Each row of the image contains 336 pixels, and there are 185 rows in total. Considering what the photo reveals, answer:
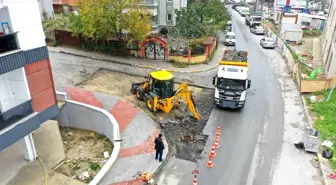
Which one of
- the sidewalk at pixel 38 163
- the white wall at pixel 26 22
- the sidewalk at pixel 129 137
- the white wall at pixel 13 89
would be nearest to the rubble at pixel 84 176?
the sidewalk at pixel 38 163

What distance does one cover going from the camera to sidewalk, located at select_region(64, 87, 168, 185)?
40.1 feet

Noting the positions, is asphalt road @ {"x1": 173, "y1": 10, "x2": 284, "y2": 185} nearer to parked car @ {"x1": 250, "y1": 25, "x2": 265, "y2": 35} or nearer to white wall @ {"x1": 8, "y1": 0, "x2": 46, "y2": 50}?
white wall @ {"x1": 8, "y1": 0, "x2": 46, "y2": 50}

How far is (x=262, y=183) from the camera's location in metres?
12.1

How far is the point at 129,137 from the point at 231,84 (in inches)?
288

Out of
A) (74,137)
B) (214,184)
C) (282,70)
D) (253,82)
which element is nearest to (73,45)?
(74,137)

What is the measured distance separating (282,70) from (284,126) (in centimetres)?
1106

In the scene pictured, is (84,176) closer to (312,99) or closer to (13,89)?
(13,89)

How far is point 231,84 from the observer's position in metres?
18.0

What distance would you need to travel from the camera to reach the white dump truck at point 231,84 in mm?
17594

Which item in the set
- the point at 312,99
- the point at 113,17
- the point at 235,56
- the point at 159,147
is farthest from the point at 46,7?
the point at 312,99

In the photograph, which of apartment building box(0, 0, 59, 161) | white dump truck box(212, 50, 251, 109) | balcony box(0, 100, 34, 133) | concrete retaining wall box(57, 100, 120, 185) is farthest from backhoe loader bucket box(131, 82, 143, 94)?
balcony box(0, 100, 34, 133)

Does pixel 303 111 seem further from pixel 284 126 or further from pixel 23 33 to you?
pixel 23 33

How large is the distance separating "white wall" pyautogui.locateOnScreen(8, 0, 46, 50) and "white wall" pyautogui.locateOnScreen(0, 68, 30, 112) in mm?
1109

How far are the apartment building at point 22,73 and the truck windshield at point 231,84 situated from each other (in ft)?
33.1
